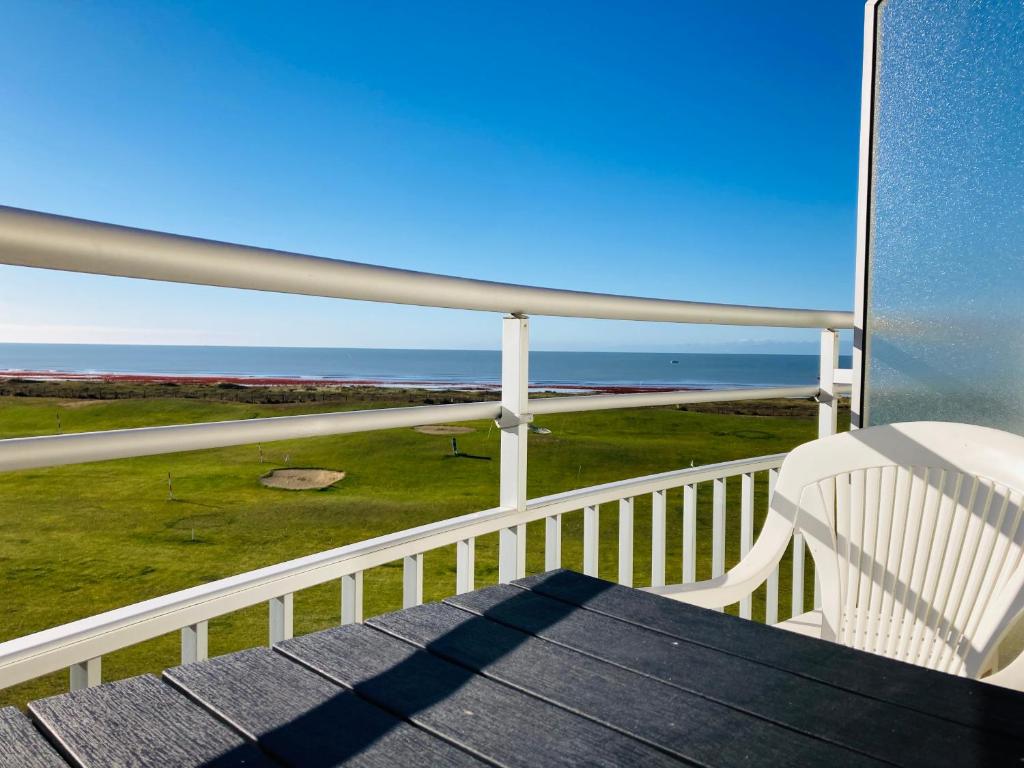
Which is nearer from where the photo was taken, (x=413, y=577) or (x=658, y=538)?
(x=413, y=577)

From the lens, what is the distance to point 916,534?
1.67 m

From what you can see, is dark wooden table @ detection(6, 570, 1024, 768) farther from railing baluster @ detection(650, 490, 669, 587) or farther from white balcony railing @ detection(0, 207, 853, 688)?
railing baluster @ detection(650, 490, 669, 587)

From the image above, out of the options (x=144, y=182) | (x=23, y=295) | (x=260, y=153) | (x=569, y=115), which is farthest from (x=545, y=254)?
(x=23, y=295)

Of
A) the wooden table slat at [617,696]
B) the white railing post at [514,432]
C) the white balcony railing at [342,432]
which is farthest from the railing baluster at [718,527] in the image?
the wooden table slat at [617,696]

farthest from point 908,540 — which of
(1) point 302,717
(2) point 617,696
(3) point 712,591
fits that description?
(1) point 302,717

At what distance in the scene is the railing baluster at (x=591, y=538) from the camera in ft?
6.51

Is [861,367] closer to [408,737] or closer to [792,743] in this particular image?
[792,743]

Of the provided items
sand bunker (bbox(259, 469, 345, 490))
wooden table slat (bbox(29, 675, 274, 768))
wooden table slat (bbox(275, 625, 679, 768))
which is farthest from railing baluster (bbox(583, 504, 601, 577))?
sand bunker (bbox(259, 469, 345, 490))

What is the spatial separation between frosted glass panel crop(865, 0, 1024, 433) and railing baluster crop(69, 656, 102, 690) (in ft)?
7.14

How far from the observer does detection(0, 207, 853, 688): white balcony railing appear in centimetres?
96

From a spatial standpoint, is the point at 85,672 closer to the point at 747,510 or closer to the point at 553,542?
the point at 553,542

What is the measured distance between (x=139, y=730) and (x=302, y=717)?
0.48 ft

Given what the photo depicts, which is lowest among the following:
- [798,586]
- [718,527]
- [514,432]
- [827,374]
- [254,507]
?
[254,507]

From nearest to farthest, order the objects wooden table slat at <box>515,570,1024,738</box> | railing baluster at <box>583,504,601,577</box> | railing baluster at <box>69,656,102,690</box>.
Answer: wooden table slat at <box>515,570,1024,738</box> < railing baluster at <box>69,656,102,690</box> < railing baluster at <box>583,504,601,577</box>
